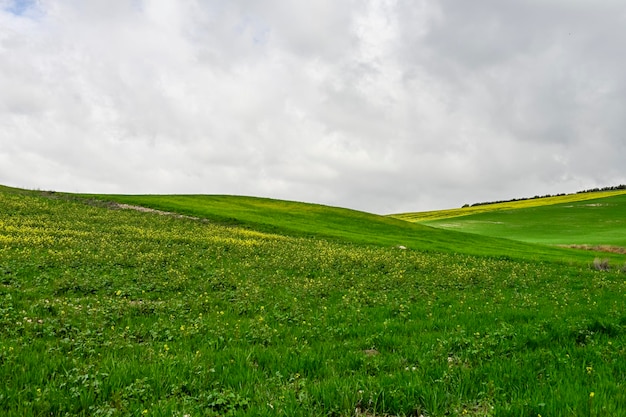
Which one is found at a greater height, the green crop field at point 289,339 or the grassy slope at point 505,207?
the grassy slope at point 505,207

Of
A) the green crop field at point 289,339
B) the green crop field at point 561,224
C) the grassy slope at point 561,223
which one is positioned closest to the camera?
the green crop field at point 289,339

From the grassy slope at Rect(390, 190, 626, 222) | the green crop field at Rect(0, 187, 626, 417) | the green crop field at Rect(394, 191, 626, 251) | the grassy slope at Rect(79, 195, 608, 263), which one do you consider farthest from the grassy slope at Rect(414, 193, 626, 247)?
the green crop field at Rect(0, 187, 626, 417)

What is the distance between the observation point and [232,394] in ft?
20.4

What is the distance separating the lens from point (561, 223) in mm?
94875

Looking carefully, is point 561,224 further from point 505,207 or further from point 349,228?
point 349,228

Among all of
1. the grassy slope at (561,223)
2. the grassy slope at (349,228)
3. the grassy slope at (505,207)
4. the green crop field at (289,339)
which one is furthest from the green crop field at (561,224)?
the green crop field at (289,339)

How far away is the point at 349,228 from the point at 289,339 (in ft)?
167

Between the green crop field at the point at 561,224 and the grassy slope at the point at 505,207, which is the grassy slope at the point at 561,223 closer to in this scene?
the green crop field at the point at 561,224

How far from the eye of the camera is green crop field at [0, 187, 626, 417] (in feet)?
20.3

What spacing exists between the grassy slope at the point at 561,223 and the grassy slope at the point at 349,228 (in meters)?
22.5

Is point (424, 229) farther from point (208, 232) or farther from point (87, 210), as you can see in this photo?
point (87, 210)

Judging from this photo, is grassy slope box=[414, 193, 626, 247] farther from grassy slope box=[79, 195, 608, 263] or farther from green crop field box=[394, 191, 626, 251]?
grassy slope box=[79, 195, 608, 263]

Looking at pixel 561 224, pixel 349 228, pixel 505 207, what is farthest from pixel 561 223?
pixel 349 228

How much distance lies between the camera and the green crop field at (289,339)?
6.19m
